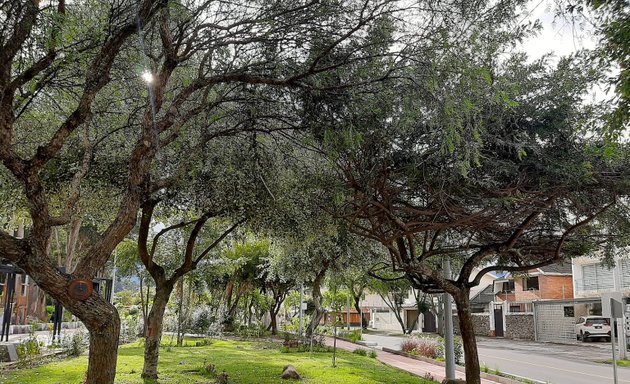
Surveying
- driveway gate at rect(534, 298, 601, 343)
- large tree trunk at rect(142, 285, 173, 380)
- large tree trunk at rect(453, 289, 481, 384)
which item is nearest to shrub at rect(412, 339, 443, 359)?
large tree trunk at rect(453, 289, 481, 384)

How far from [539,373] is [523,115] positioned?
1329cm

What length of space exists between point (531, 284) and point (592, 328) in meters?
12.0

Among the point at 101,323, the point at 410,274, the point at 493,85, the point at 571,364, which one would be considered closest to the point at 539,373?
the point at 571,364

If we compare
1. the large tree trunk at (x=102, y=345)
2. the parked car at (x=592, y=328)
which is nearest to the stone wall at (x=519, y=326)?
the parked car at (x=592, y=328)

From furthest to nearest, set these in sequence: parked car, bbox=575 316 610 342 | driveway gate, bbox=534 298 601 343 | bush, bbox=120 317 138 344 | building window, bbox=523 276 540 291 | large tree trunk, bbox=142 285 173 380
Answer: building window, bbox=523 276 540 291 < driveway gate, bbox=534 298 601 343 < parked car, bbox=575 316 610 342 < bush, bbox=120 317 138 344 < large tree trunk, bbox=142 285 173 380

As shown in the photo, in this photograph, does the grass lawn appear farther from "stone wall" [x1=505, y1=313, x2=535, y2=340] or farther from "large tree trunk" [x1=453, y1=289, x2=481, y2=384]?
"stone wall" [x1=505, y1=313, x2=535, y2=340]

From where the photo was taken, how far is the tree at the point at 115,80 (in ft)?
21.1

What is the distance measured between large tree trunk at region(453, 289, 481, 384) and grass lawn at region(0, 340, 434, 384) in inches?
114

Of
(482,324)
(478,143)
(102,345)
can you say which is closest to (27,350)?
(102,345)

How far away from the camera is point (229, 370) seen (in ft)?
50.5

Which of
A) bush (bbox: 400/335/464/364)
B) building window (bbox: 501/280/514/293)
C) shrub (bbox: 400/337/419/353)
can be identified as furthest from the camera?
building window (bbox: 501/280/514/293)

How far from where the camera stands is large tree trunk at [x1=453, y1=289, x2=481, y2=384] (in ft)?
37.6

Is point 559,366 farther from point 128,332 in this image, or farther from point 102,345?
point 128,332

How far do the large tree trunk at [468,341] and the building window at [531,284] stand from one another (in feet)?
126
